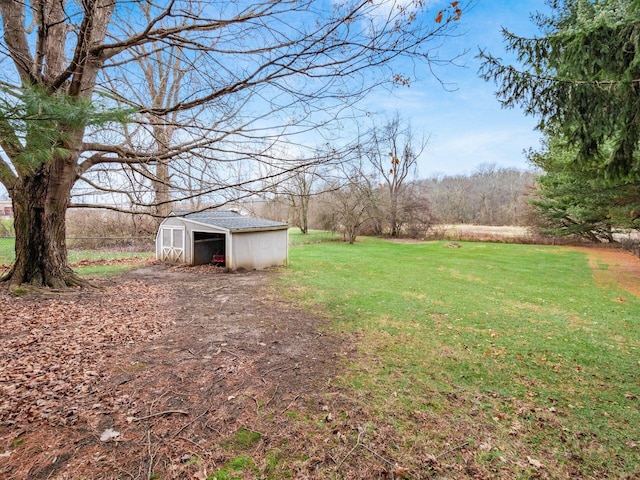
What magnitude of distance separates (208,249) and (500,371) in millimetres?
10751

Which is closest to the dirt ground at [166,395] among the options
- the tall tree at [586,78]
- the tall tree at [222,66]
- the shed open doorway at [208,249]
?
the tall tree at [222,66]

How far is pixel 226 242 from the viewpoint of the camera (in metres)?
10.2

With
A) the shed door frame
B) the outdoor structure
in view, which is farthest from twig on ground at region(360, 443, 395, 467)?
the shed door frame

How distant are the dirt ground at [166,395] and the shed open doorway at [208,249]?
586 cm

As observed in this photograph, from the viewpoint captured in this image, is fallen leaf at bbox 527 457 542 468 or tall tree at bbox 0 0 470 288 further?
fallen leaf at bbox 527 457 542 468

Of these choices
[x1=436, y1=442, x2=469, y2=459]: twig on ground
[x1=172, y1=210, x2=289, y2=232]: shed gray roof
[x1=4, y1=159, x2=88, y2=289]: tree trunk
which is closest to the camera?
[x1=436, y1=442, x2=469, y2=459]: twig on ground

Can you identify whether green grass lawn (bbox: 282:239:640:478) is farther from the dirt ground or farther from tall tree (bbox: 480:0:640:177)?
tall tree (bbox: 480:0:640:177)

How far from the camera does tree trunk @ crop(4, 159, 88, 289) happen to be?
5.47 metres

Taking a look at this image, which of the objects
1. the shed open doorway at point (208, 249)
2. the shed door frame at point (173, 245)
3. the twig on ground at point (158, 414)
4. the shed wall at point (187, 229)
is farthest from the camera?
the shed open doorway at point (208, 249)

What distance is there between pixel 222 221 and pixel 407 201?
18.2 metres

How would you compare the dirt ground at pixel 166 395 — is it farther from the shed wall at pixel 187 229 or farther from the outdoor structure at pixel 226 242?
the shed wall at pixel 187 229

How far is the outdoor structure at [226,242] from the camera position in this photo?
33.9ft

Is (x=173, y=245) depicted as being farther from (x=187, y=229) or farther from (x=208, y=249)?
Answer: (x=208, y=249)

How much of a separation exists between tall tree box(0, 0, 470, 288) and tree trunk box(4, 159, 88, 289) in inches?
62.4
